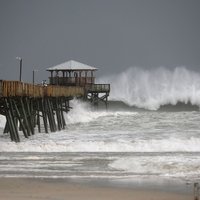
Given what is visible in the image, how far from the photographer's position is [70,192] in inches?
551

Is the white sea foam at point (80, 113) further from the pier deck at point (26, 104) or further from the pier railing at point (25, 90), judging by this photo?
the pier railing at point (25, 90)

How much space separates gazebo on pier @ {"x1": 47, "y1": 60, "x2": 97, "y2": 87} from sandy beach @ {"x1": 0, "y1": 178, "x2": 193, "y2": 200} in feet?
156

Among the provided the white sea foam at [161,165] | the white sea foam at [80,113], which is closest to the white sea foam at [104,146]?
the white sea foam at [161,165]

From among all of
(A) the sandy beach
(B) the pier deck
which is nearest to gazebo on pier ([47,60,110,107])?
(B) the pier deck

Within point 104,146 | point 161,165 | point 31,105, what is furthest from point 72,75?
point 161,165

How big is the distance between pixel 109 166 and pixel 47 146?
23.4 ft

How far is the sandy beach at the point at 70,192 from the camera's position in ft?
44.0

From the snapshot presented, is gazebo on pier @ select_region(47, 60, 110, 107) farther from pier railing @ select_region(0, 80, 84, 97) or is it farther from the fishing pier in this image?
pier railing @ select_region(0, 80, 84, 97)

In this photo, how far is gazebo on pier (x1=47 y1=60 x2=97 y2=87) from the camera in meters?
63.0

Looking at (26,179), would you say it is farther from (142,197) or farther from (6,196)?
(142,197)

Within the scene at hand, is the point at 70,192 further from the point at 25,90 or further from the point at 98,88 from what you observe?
the point at 98,88

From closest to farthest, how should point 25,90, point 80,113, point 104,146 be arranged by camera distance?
point 104,146 → point 25,90 → point 80,113

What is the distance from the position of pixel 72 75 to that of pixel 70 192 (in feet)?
172

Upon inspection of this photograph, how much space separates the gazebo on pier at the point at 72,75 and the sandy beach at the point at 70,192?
47.6 metres
